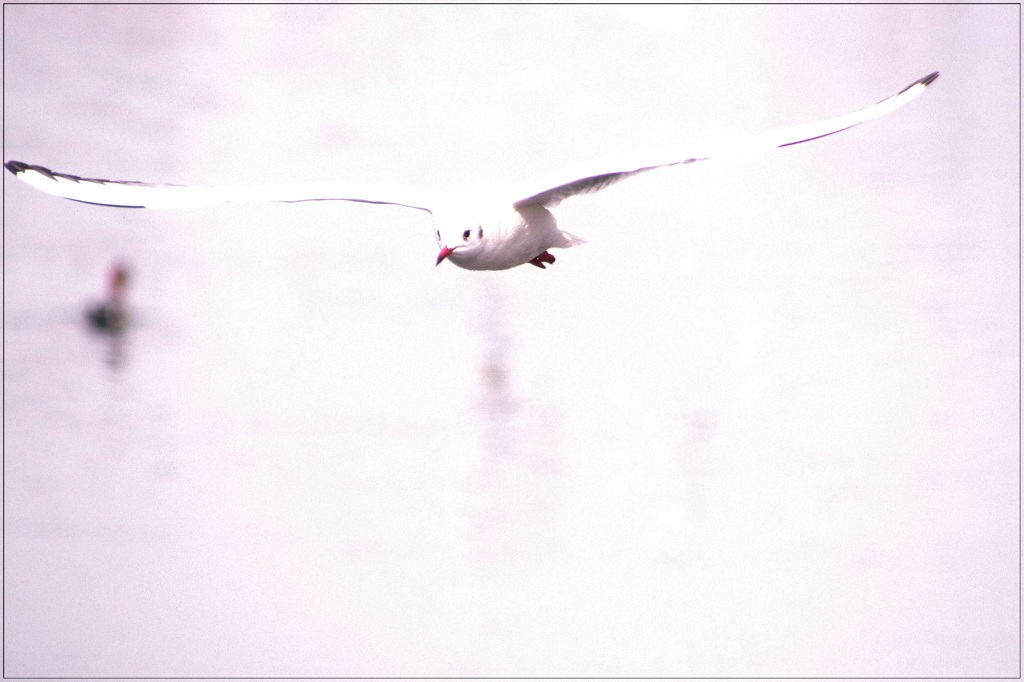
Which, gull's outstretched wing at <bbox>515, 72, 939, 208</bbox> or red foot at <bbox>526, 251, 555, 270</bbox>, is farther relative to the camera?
red foot at <bbox>526, 251, 555, 270</bbox>

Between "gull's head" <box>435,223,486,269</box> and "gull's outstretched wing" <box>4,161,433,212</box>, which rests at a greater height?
"gull's outstretched wing" <box>4,161,433,212</box>

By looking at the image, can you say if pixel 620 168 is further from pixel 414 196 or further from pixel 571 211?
pixel 571 211

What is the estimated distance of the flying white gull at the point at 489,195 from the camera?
0.88 metres

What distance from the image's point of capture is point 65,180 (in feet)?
3.60

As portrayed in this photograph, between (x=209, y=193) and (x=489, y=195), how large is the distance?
304mm

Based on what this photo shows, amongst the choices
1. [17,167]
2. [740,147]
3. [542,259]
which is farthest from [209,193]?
[740,147]

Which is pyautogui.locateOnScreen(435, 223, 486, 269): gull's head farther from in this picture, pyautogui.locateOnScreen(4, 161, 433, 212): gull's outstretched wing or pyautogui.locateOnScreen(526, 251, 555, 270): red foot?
pyautogui.locateOnScreen(526, 251, 555, 270): red foot

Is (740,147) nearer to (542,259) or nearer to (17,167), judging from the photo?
(542,259)

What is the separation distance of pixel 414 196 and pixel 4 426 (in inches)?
63.3

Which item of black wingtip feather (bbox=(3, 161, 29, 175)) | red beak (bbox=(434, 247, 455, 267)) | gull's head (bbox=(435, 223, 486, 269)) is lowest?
red beak (bbox=(434, 247, 455, 267))

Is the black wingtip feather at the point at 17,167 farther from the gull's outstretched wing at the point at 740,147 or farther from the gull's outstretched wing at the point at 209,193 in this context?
the gull's outstretched wing at the point at 740,147

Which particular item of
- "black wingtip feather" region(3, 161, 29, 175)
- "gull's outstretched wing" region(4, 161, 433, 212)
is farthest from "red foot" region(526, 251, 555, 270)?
"black wingtip feather" region(3, 161, 29, 175)

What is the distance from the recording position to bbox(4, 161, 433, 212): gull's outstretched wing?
40.8 inches

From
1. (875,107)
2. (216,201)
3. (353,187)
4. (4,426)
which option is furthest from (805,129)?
(4,426)
